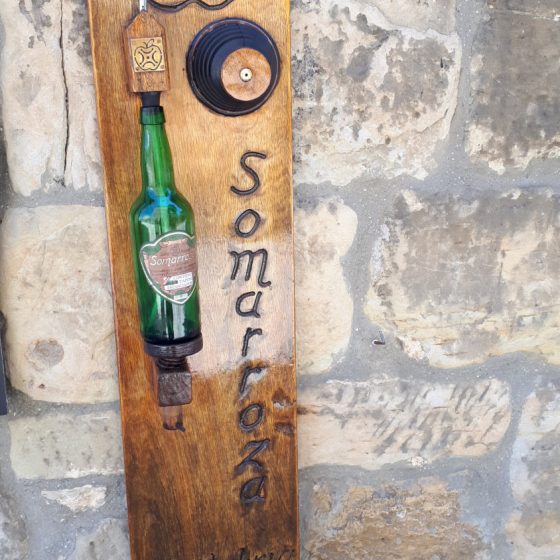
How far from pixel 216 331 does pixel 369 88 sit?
39 centimetres

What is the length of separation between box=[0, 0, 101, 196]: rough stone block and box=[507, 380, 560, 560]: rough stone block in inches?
30.0

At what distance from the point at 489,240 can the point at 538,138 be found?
0.16 m

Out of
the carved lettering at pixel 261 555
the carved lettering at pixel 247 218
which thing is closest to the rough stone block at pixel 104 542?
the carved lettering at pixel 261 555

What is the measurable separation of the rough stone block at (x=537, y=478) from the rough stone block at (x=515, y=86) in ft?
1.25

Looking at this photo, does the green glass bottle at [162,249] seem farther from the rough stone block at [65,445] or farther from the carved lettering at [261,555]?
the carved lettering at [261,555]

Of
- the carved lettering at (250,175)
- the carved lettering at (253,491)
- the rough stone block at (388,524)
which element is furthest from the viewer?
the rough stone block at (388,524)

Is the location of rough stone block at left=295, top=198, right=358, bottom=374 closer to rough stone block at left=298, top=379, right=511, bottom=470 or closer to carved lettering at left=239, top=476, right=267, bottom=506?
rough stone block at left=298, top=379, right=511, bottom=470

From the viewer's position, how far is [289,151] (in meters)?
0.87

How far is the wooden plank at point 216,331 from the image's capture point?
82cm

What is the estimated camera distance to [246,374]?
0.94 m

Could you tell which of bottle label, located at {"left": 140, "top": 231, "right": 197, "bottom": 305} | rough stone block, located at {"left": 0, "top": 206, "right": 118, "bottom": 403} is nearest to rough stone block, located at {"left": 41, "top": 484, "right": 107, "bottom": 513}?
rough stone block, located at {"left": 0, "top": 206, "right": 118, "bottom": 403}

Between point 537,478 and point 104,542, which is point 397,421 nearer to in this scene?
point 537,478

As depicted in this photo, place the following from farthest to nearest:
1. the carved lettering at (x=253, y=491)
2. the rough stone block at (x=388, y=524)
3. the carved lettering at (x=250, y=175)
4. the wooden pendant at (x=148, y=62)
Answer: the rough stone block at (x=388, y=524), the carved lettering at (x=253, y=491), the carved lettering at (x=250, y=175), the wooden pendant at (x=148, y=62)

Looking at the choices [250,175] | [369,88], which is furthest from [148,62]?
[369,88]
